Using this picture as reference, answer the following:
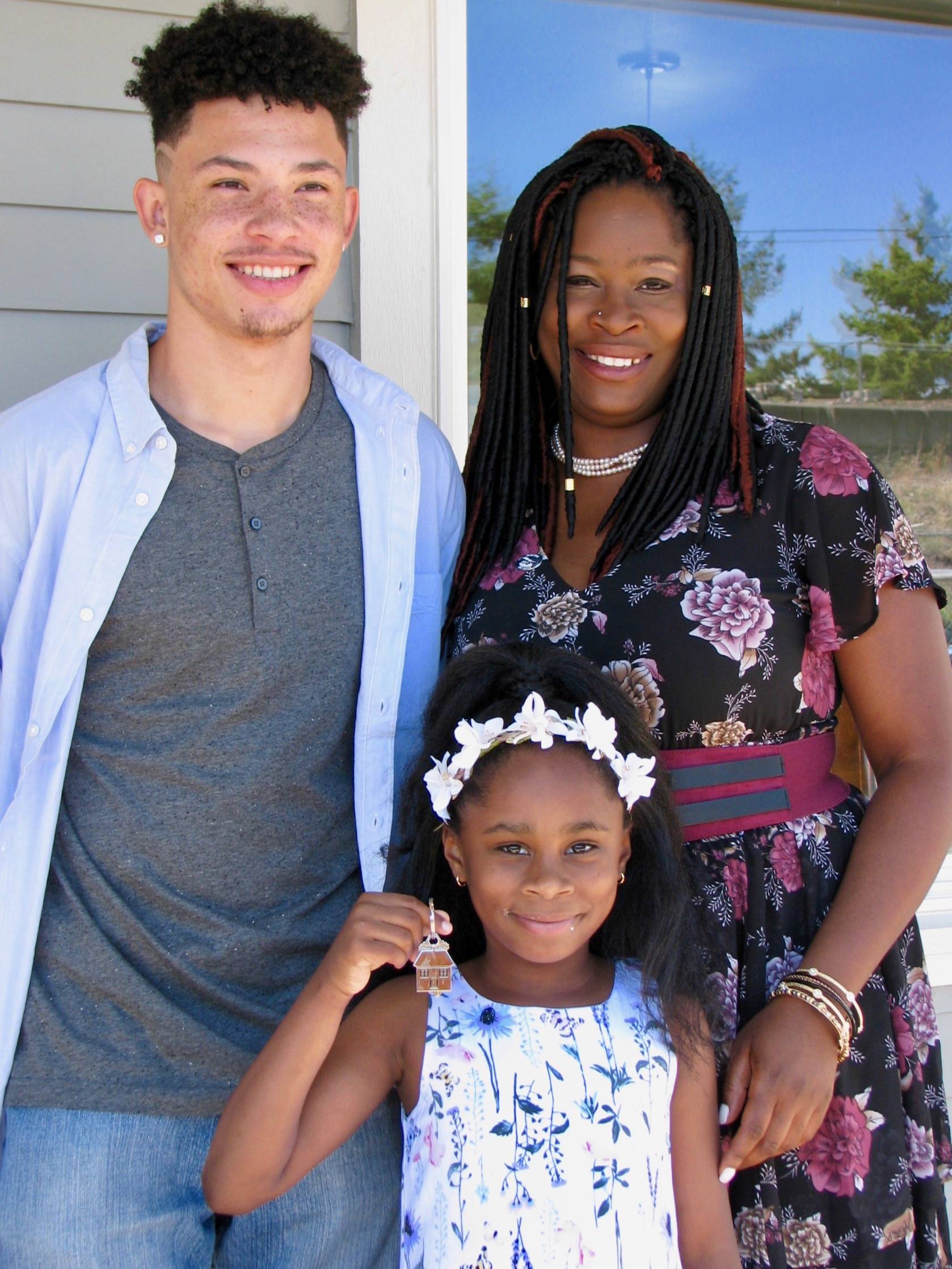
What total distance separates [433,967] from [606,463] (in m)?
0.95

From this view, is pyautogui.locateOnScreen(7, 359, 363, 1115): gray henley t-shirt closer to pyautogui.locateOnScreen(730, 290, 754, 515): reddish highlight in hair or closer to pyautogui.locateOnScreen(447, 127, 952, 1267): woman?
pyautogui.locateOnScreen(447, 127, 952, 1267): woman

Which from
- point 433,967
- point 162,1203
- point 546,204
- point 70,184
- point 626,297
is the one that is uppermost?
point 70,184

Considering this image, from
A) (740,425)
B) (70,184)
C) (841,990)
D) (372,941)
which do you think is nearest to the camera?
(372,941)

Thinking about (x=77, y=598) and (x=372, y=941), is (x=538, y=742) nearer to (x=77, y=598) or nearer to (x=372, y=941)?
(x=372, y=941)

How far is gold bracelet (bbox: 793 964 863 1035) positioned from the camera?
1.70m

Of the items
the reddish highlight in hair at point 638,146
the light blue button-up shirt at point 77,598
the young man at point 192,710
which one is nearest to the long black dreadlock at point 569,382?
the reddish highlight in hair at point 638,146

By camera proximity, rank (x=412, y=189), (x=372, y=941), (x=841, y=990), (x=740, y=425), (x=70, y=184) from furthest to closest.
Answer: (x=412, y=189) → (x=70, y=184) → (x=740, y=425) → (x=841, y=990) → (x=372, y=941)

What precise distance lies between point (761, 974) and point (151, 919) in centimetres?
92

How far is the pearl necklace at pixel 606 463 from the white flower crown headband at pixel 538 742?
21.1 inches

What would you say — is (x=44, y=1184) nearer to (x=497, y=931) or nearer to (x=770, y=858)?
(x=497, y=931)

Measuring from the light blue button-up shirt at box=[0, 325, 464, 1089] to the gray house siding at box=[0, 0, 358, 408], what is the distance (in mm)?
562

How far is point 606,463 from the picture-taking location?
2.17 m

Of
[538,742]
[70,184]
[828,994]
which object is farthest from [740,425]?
[70,184]

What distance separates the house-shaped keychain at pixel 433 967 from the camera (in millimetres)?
1639
